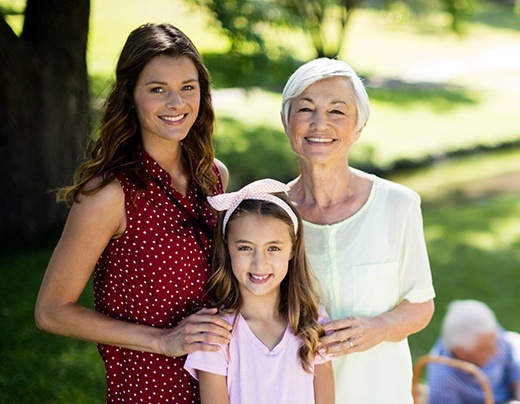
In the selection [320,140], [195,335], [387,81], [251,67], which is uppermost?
[387,81]

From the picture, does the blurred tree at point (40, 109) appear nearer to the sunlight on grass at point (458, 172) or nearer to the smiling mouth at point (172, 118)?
the smiling mouth at point (172, 118)

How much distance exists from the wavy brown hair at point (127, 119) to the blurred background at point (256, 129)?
0.34 meters

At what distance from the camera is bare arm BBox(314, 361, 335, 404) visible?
8.10 feet

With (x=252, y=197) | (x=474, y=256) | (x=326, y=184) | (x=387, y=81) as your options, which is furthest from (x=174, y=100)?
(x=387, y=81)

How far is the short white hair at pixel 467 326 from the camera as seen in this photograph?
5090mm

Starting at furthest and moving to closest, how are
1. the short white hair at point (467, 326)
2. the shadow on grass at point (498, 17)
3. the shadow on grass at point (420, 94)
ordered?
the shadow on grass at point (498, 17), the shadow on grass at point (420, 94), the short white hair at point (467, 326)

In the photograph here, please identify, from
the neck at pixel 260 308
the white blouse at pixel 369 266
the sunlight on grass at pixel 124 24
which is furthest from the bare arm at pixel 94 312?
the sunlight on grass at pixel 124 24

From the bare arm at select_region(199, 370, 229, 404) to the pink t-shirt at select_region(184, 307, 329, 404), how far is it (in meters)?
0.02

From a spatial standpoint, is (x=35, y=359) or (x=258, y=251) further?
(x=35, y=359)

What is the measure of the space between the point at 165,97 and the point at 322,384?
0.93 m

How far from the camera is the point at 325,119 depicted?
101 inches

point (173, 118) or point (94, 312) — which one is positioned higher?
point (173, 118)

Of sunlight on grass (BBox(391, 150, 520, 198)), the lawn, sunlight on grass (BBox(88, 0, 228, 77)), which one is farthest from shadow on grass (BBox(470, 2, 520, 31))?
sunlight on grass (BBox(391, 150, 520, 198))

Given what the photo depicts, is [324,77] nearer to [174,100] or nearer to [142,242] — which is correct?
[174,100]
